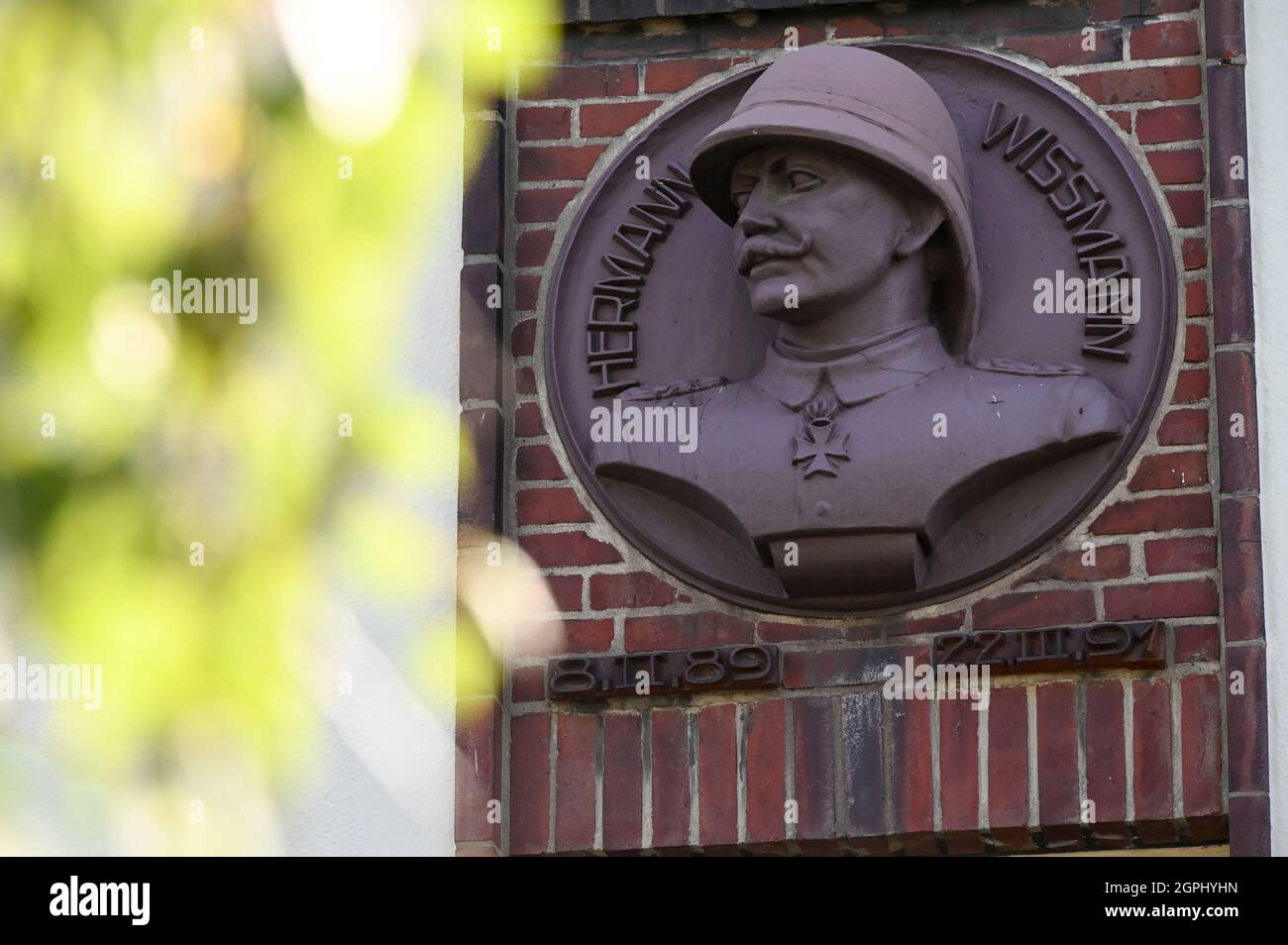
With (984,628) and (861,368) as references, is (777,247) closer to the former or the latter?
(861,368)

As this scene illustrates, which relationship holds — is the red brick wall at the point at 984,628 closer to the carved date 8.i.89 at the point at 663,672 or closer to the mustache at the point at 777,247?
the carved date 8.i.89 at the point at 663,672

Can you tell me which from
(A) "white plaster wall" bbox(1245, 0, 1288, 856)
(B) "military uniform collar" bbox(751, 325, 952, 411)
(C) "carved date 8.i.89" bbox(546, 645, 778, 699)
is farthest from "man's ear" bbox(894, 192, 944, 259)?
(C) "carved date 8.i.89" bbox(546, 645, 778, 699)

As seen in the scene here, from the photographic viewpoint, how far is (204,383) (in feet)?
17.4

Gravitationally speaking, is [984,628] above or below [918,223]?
below

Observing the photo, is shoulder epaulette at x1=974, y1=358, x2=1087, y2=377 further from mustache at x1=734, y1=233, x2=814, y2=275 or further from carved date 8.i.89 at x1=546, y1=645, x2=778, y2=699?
carved date 8.i.89 at x1=546, y1=645, x2=778, y2=699

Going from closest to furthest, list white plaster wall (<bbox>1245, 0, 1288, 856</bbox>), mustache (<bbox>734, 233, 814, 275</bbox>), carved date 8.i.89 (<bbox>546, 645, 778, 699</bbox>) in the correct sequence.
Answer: white plaster wall (<bbox>1245, 0, 1288, 856</bbox>), carved date 8.i.89 (<bbox>546, 645, 778, 699</bbox>), mustache (<bbox>734, 233, 814, 275</bbox>)

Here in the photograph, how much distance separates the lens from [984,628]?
4.90m

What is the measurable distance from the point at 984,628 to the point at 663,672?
52 cm

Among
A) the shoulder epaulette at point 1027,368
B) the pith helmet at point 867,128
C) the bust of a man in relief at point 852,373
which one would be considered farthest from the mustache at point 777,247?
the shoulder epaulette at point 1027,368

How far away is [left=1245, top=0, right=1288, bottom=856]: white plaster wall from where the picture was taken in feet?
15.5

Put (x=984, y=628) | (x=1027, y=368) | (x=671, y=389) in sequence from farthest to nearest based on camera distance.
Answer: (x=671, y=389), (x=1027, y=368), (x=984, y=628)

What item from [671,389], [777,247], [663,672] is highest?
[777,247]

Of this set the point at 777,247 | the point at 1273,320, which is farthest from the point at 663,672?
the point at 1273,320

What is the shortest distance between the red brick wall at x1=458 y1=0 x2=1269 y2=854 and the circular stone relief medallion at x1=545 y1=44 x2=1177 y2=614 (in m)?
0.05
